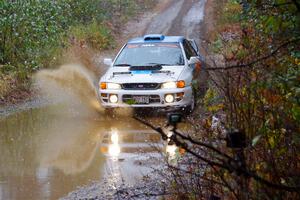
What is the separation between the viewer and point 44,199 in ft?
25.4

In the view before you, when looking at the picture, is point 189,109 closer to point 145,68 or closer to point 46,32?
point 145,68

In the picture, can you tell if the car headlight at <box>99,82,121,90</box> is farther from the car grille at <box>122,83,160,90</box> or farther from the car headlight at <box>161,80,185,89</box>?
the car headlight at <box>161,80,185,89</box>

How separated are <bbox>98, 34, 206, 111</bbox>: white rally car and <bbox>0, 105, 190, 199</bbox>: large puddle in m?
0.47

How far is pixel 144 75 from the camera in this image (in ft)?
42.6

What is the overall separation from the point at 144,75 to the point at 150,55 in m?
1.27

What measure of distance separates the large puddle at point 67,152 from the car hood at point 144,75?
852 mm

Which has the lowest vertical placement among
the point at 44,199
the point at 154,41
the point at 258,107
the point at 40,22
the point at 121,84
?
the point at 44,199

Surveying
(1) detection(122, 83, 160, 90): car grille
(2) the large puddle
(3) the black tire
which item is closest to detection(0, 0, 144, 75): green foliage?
(2) the large puddle

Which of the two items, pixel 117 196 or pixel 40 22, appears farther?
pixel 40 22

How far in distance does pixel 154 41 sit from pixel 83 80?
3.65 m

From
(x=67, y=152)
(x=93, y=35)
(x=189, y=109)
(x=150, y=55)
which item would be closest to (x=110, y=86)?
(x=150, y=55)

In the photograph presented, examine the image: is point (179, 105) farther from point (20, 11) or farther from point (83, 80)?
point (20, 11)

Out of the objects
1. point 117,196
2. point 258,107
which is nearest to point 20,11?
point 117,196

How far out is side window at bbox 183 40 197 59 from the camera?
14508 mm
